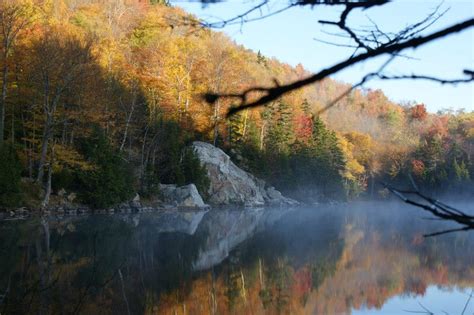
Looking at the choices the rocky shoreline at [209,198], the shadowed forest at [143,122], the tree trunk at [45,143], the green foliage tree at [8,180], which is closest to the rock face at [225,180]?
the rocky shoreline at [209,198]

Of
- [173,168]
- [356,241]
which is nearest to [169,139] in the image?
[173,168]

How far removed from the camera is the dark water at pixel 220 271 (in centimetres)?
674

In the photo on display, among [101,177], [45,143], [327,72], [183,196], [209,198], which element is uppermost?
[45,143]

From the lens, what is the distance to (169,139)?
2759 centimetres

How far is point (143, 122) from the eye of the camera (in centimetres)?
2695

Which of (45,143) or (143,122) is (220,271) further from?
(143,122)

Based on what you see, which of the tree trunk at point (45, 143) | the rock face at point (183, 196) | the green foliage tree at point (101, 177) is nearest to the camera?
the tree trunk at point (45, 143)

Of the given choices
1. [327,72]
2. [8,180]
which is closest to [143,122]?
[8,180]

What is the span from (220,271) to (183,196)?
16661 mm

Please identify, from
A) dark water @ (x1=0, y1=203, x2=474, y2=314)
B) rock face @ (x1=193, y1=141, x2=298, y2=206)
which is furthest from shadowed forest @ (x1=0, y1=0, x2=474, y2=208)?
dark water @ (x1=0, y1=203, x2=474, y2=314)

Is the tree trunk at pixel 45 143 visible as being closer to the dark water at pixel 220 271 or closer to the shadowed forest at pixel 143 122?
the shadowed forest at pixel 143 122

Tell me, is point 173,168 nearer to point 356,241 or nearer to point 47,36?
point 47,36

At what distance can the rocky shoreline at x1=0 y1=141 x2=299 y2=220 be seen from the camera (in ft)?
61.8

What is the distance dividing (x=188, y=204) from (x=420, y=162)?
2950cm
